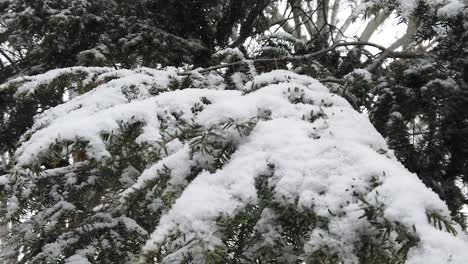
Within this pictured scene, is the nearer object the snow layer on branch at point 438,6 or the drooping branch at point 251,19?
the snow layer on branch at point 438,6

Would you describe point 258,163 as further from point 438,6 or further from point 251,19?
point 251,19

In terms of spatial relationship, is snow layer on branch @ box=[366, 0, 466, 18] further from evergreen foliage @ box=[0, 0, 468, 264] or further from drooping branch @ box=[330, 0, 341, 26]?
drooping branch @ box=[330, 0, 341, 26]

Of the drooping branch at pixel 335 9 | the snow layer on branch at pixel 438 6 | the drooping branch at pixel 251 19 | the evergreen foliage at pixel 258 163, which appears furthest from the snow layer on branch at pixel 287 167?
the drooping branch at pixel 335 9

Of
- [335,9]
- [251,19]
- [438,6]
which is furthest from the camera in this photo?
[335,9]

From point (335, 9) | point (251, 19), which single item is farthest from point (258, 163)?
point (335, 9)

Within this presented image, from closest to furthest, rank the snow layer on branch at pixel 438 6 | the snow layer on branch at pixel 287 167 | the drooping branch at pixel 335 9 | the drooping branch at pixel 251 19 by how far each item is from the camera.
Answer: the snow layer on branch at pixel 287 167, the snow layer on branch at pixel 438 6, the drooping branch at pixel 251 19, the drooping branch at pixel 335 9

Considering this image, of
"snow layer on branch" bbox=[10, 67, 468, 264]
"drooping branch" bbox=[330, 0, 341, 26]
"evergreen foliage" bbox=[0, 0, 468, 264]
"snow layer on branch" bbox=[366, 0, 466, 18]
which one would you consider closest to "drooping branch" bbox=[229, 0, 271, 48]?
"evergreen foliage" bbox=[0, 0, 468, 264]

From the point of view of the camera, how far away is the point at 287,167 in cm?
87

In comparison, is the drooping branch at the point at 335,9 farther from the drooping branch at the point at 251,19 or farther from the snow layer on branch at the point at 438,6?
the snow layer on branch at the point at 438,6

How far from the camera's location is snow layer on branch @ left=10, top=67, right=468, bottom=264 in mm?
724

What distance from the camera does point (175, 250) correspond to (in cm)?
93

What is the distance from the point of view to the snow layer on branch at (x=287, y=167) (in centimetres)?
72

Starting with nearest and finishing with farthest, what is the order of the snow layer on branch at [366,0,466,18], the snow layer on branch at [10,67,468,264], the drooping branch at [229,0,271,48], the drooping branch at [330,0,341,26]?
the snow layer on branch at [10,67,468,264] < the snow layer on branch at [366,0,466,18] < the drooping branch at [229,0,271,48] < the drooping branch at [330,0,341,26]

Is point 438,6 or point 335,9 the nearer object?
point 438,6
